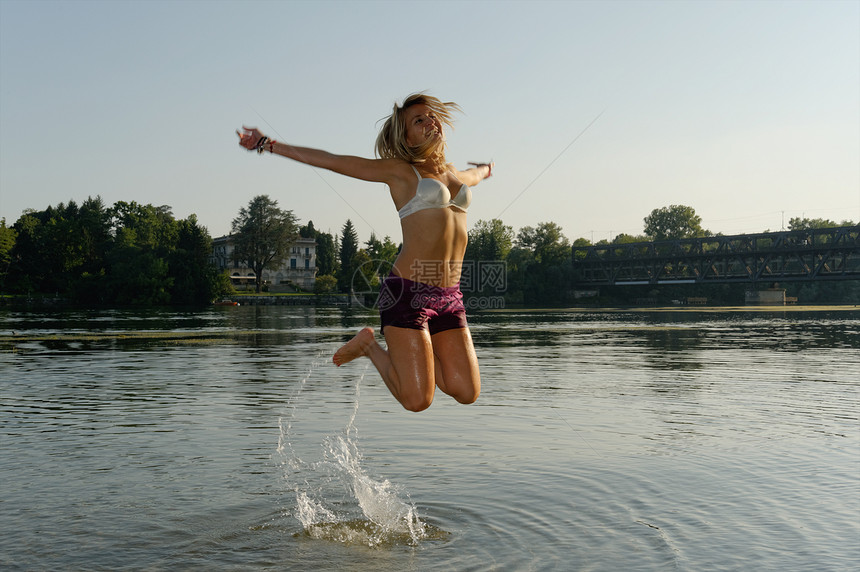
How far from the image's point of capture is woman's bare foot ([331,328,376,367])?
26.6 feet

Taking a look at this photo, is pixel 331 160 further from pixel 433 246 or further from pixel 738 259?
pixel 738 259

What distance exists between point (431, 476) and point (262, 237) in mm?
169020

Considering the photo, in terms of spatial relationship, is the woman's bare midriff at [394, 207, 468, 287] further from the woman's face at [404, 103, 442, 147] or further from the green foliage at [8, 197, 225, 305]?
the green foliage at [8, 197, 225, 305]

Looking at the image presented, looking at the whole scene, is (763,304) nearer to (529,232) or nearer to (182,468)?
(529,232)

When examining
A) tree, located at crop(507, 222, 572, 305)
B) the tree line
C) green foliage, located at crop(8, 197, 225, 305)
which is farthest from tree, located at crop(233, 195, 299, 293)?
tree, located at crop(507, 222, 572, 305)

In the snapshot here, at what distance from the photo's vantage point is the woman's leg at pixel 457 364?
7.57 metres

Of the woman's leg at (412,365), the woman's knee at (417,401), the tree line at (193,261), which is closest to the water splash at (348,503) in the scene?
the woman's knee at (417,401)

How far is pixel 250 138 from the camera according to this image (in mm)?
7180

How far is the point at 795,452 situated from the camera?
11648 millimetres

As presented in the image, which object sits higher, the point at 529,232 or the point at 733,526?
the point at 529,232

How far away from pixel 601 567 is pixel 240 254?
569ft

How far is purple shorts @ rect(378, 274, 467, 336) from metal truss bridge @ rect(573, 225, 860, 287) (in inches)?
4443

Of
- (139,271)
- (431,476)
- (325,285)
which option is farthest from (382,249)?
(431,476)

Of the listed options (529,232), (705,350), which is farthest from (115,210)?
(705,350)
